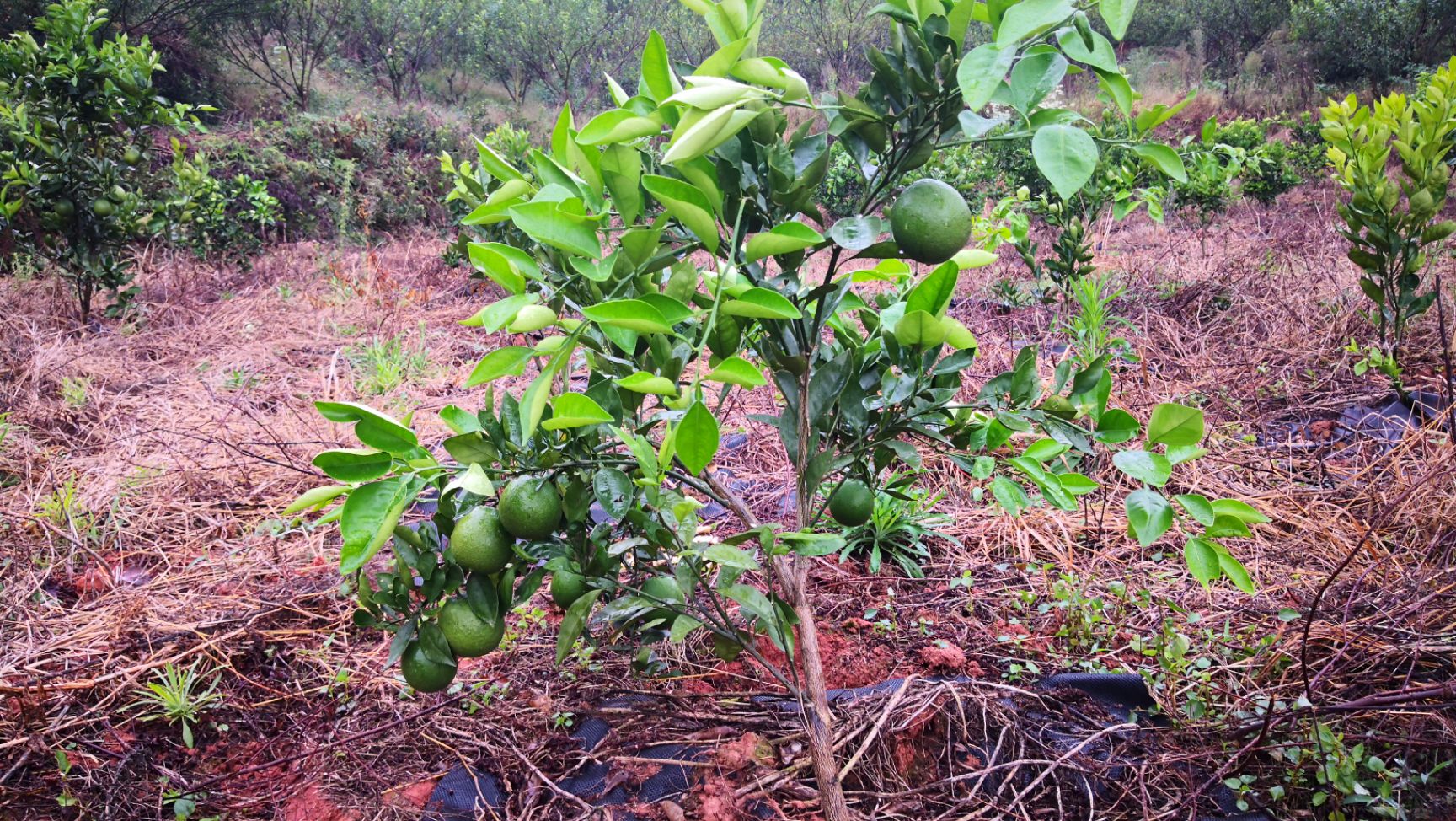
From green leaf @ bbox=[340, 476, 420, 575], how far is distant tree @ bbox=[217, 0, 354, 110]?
16.1m

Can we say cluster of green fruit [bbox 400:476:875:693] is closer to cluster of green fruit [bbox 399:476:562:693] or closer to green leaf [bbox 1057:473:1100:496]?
cluster of green fruit [bbox 399:476:562:693]

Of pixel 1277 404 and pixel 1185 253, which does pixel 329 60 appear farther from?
pixel 1277 404

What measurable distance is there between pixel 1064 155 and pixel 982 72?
111 millimetres

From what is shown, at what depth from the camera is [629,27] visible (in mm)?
18359

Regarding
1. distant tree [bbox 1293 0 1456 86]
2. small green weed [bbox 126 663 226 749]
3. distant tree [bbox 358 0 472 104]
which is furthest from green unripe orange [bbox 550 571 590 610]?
distant tree [bbox 1293 0 1456 86]

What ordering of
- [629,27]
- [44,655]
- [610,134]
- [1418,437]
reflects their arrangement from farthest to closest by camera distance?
1. [629,27]
2. [1418,437]
3. [44,655]
4. [610,134]

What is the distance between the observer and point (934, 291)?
0.89 metres

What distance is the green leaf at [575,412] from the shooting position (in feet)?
2.55

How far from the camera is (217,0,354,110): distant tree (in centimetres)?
1352

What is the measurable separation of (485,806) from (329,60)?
1914cm

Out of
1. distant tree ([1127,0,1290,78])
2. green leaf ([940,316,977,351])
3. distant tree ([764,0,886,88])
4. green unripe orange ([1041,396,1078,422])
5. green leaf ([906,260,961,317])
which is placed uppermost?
green leaf ([906,260,961,317])

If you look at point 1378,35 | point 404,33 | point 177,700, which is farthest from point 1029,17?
point 404,33

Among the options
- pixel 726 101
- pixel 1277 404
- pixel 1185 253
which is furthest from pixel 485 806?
pixel 1185 253

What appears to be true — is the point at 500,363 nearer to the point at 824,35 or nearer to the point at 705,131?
the point at 705,131
